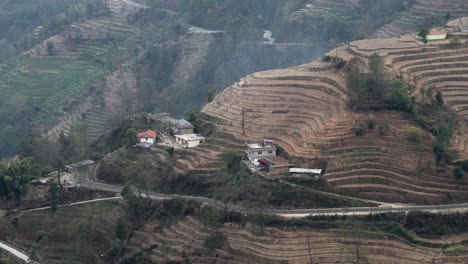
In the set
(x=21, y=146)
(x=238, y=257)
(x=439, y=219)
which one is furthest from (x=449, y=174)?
(x=21, y=146)

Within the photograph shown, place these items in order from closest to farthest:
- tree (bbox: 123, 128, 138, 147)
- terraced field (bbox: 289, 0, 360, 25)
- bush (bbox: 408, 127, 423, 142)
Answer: bush (bbox: 408, 127, 423, 142) < tree (bbox: 123, 128, 138, 147) < terraced field (bbox: 289, 0, 360, 25)

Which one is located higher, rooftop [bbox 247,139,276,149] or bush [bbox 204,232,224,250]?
rooftop [bbox 247,139,276,149]

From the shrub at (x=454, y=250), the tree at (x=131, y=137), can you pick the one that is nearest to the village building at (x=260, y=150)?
the tree at (x=131, y=137)

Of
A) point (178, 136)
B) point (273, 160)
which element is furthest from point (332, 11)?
point (273, 160)

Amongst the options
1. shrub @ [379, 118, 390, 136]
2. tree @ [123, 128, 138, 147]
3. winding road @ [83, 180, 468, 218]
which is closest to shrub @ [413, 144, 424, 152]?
shrub @ [379, 118, 390, 136]

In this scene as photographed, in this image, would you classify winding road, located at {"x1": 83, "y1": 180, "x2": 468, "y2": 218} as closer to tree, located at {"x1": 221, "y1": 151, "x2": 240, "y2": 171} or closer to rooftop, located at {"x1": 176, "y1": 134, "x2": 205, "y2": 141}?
tree, located at {"x1": 221, "y1": 151, "x2": 240, "y2": 171}

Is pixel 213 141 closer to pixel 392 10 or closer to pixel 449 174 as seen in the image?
pixel 449 174

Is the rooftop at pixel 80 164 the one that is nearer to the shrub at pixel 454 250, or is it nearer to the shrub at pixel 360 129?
the shrub at pixel 360 129
